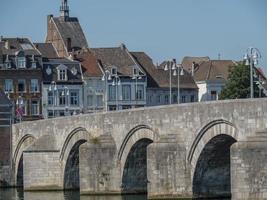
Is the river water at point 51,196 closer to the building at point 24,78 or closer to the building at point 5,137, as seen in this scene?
the building at point 5,137

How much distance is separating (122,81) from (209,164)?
2119 inches

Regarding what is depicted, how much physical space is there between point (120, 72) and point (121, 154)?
152 ft

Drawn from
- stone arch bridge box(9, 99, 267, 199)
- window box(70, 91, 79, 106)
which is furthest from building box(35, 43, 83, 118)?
stone arch bridge box(9, 99, 267, 199)

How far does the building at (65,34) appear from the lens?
367 feet

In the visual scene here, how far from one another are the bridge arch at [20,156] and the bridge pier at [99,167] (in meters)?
12.7

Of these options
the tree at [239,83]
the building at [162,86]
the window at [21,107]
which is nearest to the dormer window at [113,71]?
the building at [162,86]

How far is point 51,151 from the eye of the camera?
2586 inches

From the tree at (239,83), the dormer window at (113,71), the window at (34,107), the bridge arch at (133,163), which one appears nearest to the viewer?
the bridge arch at (133,163)

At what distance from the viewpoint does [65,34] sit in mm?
114500

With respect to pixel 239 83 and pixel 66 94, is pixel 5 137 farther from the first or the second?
pixel 66 94

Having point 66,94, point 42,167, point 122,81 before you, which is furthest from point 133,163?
point 122,81

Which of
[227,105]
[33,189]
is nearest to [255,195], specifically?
[227,105]

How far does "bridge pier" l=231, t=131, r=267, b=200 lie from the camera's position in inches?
1641

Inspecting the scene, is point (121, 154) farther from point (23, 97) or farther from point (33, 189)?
point (23, 97)
